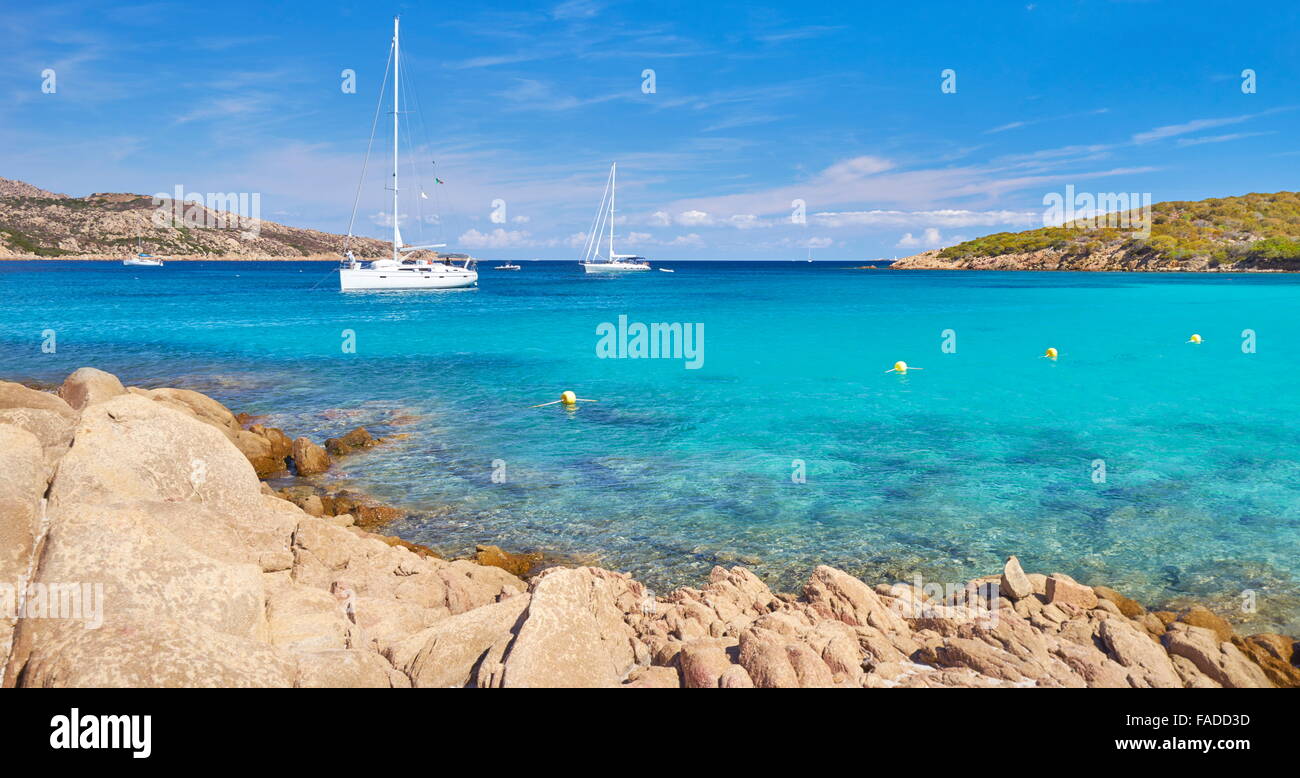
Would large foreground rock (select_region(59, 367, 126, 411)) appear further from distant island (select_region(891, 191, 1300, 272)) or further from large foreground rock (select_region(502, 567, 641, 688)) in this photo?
distant island (select_region(891, 191, 1300, 272))

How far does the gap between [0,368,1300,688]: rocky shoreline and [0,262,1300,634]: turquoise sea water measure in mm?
2400

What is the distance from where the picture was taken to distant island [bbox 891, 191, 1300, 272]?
12850cm

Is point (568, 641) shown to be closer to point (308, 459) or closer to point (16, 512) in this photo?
point (16, 512)

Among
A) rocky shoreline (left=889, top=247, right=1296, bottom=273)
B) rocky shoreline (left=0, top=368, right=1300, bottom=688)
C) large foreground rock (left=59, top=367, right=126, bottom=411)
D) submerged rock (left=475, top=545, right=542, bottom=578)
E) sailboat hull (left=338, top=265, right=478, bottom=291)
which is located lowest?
submerged rock (left=475, top=545, right=542, bottom=578)

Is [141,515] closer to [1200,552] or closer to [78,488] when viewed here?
[78,488]

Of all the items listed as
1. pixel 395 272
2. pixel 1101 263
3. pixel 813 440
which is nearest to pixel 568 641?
pixel 813 440

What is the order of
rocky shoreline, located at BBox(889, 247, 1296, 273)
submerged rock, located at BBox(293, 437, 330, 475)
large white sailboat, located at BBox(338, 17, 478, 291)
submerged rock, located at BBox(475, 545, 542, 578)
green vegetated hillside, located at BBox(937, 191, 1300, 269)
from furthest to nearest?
rocky shoreline, located at BBox(889, 247, 1296, 273) < green vegetated hillside, located at BBox(937, 191, 1300, 269) < large white sailboat, located at BBox(338, 17, 478, 291) < submerged rock, located at BBox(293, 437, 330, 475) < submerged rock, located at BBox(475, 545, 542, 578)

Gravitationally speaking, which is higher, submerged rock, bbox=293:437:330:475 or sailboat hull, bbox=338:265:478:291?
sailboat hull, bbox=338:265:478:291

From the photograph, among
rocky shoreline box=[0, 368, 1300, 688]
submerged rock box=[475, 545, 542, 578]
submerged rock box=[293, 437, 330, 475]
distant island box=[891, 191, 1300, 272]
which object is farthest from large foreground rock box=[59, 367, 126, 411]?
distant island box=[891, 191, 1300, 272]

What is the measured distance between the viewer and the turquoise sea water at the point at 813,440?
12352mm

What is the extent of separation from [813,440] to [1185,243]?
161 m

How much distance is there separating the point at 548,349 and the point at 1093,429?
27.2m

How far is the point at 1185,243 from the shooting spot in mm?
141625
